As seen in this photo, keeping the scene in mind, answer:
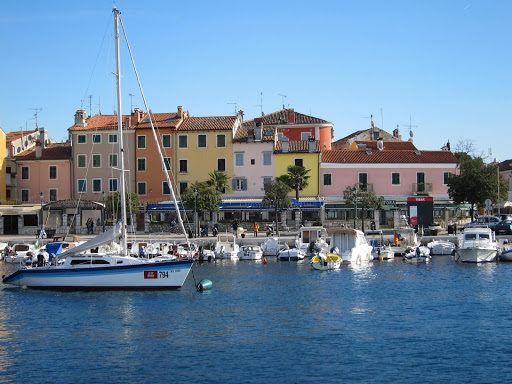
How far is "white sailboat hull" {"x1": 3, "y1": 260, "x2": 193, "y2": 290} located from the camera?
132 feet

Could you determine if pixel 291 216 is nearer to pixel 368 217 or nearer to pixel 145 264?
pixel 368 217

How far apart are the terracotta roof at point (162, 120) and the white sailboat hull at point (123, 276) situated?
126ft

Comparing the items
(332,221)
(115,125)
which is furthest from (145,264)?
(115,125)

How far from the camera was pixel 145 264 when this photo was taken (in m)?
40.3

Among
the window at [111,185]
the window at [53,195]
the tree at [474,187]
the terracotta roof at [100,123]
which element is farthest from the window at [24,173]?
the tree at [474,187]

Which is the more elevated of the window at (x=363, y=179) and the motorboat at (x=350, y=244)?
the window at (x=363, y=179)

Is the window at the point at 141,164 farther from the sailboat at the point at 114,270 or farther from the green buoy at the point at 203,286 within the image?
the green buoy at the point at 203,286

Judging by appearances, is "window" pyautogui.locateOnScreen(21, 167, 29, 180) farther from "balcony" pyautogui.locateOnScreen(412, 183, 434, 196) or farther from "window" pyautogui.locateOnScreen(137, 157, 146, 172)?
"balcony" pyautogui.locateOnScreen(412, 183, 434, 196)

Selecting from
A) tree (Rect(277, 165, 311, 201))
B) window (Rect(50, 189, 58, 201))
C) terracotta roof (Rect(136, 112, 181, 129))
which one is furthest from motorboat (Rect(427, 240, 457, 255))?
window (Rect(50, 189, 58, 201))

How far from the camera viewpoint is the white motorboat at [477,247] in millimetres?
55156

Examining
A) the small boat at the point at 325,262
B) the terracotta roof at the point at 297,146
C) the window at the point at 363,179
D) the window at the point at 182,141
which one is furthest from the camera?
the window at the point at 182,141

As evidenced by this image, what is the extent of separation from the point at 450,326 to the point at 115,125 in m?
53.7

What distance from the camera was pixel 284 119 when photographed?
292ft

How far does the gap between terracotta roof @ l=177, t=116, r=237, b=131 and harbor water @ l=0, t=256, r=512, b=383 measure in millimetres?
33578
